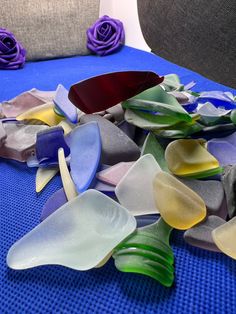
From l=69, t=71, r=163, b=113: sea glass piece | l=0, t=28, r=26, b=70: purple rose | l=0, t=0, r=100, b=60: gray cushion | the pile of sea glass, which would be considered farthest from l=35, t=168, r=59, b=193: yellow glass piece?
l=0, t=0, r=100, b=60: gray cushion

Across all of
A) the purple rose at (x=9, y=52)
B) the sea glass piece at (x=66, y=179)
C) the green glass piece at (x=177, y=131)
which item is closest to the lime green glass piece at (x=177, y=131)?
the green glass piece at (x=177, y=131)

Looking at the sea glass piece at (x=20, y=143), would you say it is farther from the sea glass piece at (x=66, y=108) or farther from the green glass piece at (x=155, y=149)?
the green glass piece at (x=155, y=149)

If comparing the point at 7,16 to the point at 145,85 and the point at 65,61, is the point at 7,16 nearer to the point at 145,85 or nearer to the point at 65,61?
the point at 65,61

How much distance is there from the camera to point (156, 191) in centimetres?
34

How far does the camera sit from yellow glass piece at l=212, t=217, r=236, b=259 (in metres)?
0.29

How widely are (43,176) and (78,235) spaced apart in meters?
0.14

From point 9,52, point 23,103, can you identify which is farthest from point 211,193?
point 9,52

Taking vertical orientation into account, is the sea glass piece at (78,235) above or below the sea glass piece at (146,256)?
below

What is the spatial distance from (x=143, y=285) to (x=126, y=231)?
5cm

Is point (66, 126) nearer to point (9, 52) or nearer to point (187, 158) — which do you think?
→ point (187, 158)

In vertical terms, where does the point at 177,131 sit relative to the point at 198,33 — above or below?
below

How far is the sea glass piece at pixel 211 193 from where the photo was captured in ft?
1.12

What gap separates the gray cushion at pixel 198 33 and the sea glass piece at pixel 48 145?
6.8 inches

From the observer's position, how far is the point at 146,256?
274mm
